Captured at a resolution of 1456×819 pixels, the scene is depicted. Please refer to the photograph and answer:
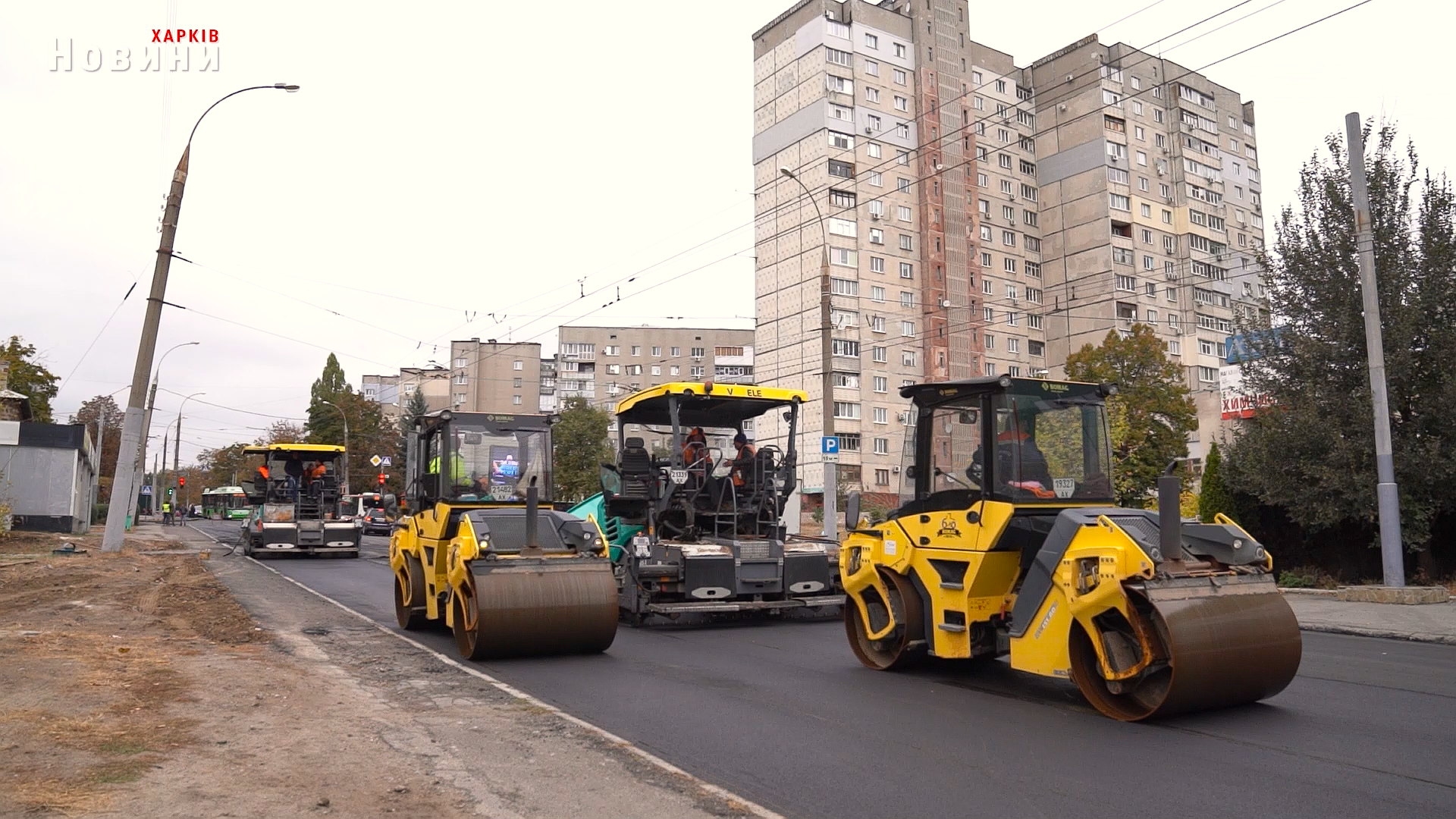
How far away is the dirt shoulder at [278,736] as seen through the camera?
5.03m

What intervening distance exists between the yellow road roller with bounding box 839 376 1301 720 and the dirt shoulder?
3.11 m

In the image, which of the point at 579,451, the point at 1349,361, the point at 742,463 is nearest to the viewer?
the point at 742,463

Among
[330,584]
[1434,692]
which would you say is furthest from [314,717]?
[330,584]

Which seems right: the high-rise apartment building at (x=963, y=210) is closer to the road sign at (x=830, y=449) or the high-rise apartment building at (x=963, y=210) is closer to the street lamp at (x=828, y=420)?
the street lamp at (x=828, y=420)

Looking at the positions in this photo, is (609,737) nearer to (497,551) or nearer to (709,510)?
(497,551)

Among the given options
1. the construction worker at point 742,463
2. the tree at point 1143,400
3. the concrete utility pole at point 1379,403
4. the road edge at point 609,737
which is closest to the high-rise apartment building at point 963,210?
the tree at point 1143,400

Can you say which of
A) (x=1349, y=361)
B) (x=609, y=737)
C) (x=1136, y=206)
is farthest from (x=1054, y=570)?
Result: (x=1136, y=206)

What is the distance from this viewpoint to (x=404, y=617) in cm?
1259

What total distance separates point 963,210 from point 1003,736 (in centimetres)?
5676

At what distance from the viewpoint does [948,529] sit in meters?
8.52

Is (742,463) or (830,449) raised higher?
(830,449)

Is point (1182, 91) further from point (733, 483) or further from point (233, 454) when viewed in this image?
point (233, 454)

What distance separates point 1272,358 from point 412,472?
1359 centimetres

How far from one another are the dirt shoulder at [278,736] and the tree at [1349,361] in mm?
13232
